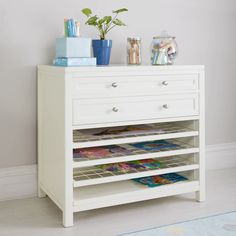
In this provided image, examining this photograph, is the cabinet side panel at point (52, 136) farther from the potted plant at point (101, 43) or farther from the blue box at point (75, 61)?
the potted plant at point (101, 43)

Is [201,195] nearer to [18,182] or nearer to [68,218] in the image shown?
[68,218]

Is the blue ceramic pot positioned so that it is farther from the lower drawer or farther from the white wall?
the lower drawer

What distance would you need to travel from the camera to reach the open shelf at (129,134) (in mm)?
2068

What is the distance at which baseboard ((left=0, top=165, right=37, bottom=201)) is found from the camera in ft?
7.77

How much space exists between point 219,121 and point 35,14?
1.50 metres

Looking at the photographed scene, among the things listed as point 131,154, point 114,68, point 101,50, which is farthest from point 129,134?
point 101,50

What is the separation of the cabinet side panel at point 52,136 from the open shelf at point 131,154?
0.12m

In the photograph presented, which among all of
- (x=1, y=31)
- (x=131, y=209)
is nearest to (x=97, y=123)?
(x=131, y=209)

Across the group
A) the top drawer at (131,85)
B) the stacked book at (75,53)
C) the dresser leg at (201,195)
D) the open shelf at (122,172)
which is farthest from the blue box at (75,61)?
the dresser leg at (201,195)

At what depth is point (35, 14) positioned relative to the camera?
2.37m

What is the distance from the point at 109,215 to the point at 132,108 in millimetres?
558

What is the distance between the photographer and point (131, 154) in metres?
2.19

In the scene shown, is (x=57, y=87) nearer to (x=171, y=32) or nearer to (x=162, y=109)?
(x=162, y=109)

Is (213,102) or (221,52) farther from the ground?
(221,52)
